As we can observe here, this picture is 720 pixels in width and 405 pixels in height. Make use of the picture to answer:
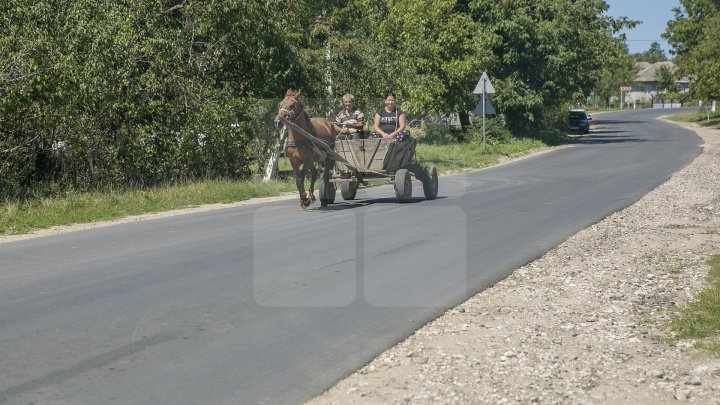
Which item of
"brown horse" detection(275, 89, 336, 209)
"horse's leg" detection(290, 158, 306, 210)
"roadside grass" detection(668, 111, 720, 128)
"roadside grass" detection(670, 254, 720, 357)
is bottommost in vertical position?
"roadside grass" detection(668, 111, 720, 128)

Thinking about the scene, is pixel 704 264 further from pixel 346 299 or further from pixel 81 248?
pixel 81 248

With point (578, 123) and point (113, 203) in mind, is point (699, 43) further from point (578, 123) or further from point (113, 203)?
point (113, 203)

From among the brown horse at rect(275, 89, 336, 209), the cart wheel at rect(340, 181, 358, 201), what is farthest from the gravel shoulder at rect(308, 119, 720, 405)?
the cart wheel at rect(340, 181, 358, 201)

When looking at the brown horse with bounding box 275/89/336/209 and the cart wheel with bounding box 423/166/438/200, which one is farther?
the cart wheel with bounding box 423/166/438/200

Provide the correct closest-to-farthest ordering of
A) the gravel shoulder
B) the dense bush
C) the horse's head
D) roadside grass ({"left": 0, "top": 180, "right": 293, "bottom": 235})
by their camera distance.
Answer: the gravel shoulder → the horse's head → roadside grass ({"left": 0, "top": 180, "right": 293, "bottom": 235}) → the dense bush

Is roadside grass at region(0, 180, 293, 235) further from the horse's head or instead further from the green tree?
the green tree

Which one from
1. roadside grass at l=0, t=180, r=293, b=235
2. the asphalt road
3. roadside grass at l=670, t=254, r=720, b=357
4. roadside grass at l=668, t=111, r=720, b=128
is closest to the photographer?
the asphalt road

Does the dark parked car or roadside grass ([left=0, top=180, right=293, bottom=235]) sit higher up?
roadside grass ([left=0, top=180, right=293, bottom=235])

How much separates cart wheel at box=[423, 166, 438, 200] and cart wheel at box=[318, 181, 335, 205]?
1972mm

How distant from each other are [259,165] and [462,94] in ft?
55.8

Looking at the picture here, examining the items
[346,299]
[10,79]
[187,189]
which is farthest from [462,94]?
[346,299]

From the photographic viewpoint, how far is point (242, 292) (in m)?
9.17

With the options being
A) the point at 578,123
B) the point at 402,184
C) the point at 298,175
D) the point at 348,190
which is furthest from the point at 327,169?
the point at 578,123

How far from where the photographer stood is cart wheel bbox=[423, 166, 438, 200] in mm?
18672
